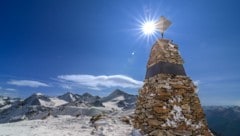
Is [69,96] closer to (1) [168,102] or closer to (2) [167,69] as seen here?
(2) [167,69]

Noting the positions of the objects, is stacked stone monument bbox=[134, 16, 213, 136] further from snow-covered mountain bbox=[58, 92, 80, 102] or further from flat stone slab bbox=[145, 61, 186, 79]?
snow-covered mountain bbox=[58, 92, 80, 102]

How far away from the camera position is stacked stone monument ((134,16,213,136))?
7570 millimetres

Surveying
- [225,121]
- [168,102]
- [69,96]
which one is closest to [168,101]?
[168,102]

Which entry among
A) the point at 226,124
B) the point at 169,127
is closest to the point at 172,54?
the point at 169,127

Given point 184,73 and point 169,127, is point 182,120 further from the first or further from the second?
point 184,73

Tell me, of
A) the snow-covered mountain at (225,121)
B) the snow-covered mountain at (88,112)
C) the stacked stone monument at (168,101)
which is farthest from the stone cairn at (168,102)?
the snow-covered mountain at (225,121)

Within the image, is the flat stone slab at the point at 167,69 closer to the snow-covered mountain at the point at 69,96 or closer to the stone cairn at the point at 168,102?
the stone cairn at the point at 168,102

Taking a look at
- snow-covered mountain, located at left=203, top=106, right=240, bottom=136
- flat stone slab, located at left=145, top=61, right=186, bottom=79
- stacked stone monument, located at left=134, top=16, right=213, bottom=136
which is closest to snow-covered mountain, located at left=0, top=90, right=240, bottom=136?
snow-covered mountain, located at left=203, top=106, right=240, bottom=136

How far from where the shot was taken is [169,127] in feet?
24.6

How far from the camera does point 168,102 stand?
777 centimetres

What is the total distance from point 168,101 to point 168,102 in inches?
1.4

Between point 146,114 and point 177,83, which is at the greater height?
point 177,83

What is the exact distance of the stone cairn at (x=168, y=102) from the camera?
7.57m

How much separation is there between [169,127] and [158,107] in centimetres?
76
